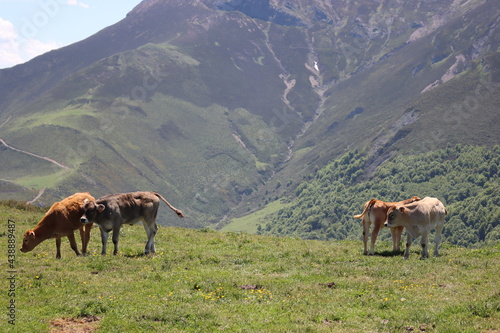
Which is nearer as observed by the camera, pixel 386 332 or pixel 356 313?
pixel 386 332

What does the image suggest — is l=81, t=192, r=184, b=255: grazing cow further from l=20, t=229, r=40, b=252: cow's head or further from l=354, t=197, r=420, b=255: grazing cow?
l=354, t=197, r=420, b=255: grazing cow

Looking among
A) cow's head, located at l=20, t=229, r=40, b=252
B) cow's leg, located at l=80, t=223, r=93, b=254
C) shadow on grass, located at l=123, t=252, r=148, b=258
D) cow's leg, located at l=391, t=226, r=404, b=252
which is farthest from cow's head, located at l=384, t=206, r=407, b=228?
cow's head, located at l=20, t=229, r=40, b=252

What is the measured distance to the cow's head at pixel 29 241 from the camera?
24.8 meters

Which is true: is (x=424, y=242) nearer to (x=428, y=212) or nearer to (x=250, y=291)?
(x=428, y=212)

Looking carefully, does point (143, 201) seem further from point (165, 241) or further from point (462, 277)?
point (462, 277)

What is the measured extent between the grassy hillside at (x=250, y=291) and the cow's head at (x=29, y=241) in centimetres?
44

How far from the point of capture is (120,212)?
26.3m

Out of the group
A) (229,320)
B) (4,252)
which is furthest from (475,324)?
(4,252)

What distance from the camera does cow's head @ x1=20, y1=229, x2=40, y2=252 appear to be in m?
24.8

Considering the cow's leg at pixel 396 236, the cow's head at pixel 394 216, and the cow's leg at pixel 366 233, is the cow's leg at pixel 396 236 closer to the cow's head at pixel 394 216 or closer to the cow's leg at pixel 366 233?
the cow's leg at pixel 366 233

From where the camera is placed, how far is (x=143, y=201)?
27109 mm

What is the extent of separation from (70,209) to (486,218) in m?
190

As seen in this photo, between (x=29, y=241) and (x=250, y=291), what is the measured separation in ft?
40.1

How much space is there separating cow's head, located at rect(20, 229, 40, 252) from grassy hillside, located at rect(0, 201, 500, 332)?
1.44 feet
